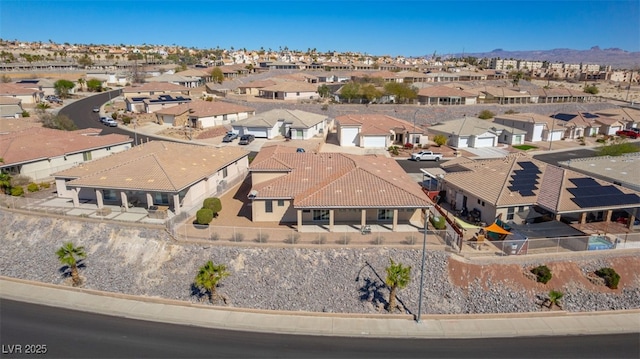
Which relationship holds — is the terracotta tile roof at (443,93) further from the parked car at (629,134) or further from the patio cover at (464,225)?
the patio cover at (464,225)

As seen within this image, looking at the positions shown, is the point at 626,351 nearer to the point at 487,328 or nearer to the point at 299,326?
the point at 487,328

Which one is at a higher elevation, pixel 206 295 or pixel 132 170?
pixel 132 170

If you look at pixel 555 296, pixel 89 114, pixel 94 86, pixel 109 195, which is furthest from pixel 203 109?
pixel 555 296

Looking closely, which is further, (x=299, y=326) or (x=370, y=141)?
(x=370, y=141)

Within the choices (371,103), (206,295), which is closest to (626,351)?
(206,295)

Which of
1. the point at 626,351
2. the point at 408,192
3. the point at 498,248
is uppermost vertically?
A: the point at 408,192

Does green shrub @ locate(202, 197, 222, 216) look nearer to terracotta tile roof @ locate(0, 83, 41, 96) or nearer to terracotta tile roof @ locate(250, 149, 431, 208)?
terracotta tile roof @ locate(250, 149, 431, 208)

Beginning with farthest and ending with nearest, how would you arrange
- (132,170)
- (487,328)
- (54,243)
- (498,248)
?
(132,170) < (54,243) < (498,248) < (487,328)

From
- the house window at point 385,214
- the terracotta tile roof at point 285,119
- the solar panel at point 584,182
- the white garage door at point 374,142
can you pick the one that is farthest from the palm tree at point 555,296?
the terracotta tile roof at point 285,119
